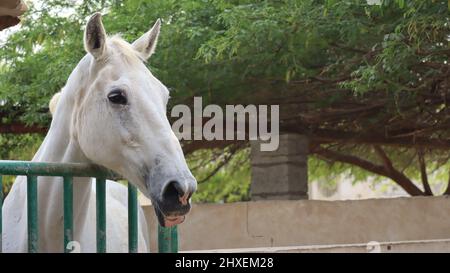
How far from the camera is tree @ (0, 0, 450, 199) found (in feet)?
23.9

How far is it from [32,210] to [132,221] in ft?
1.99

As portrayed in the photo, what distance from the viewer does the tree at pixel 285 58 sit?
23.9ft

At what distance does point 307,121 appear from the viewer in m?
10.7

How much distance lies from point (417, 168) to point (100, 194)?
11915 mm

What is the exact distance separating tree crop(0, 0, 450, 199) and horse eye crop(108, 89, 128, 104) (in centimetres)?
310

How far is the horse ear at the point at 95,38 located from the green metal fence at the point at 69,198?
1.59ft

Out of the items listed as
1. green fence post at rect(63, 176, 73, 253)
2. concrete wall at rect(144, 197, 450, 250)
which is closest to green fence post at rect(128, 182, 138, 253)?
green fence post at rect(63, 176, 73, 253)

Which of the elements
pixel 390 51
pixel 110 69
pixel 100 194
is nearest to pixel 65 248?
pixel 100 194

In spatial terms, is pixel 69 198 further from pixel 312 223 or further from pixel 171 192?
pixel 312 223

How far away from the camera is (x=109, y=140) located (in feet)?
Answer: 11.5

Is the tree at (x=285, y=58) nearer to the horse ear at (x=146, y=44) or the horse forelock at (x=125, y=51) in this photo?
the horse ear at (x=146, y=44)

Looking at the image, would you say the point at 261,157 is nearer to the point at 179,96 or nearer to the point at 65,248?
the point at 179,96
